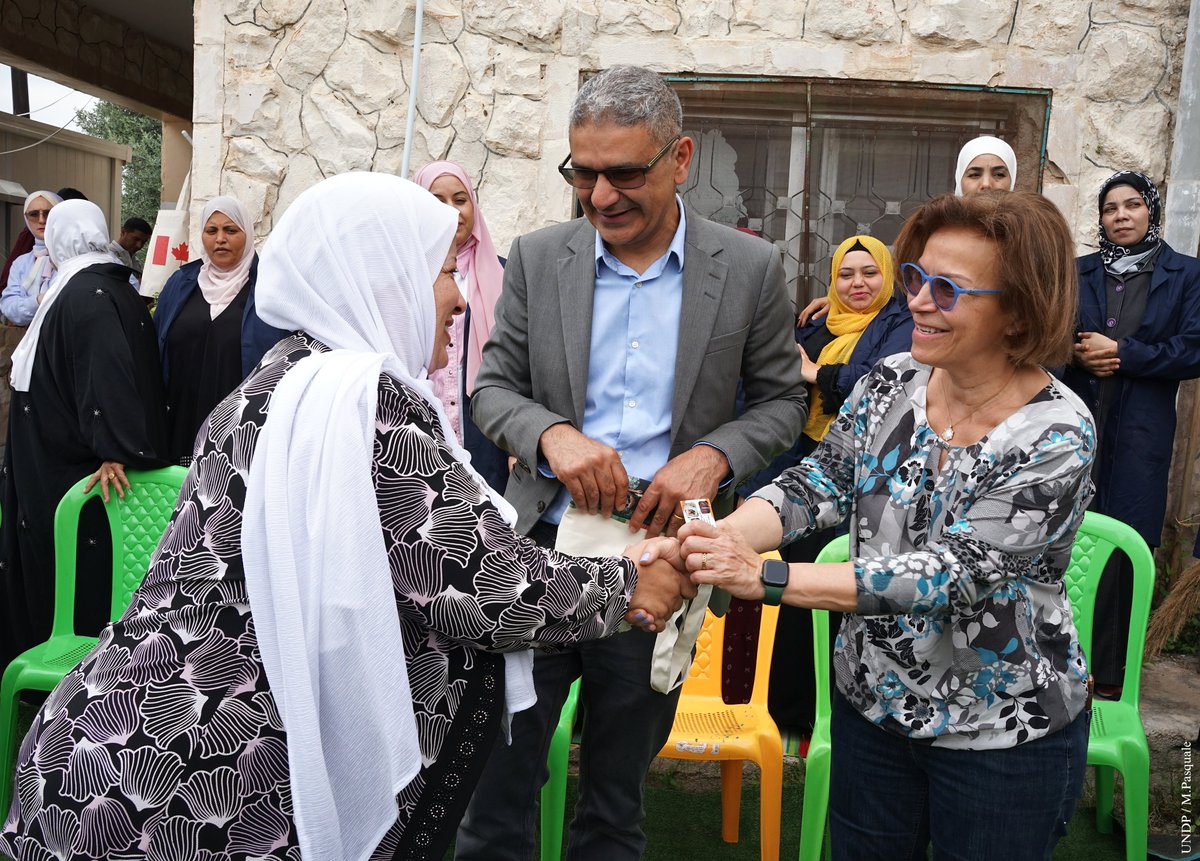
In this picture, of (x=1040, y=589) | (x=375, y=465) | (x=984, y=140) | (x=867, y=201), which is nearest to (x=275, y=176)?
(x=867, y=201)

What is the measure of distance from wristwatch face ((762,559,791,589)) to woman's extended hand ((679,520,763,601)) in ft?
0.08

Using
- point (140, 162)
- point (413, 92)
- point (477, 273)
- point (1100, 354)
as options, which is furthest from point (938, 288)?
point (140, 162)

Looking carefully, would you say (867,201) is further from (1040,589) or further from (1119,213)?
(1040,589)

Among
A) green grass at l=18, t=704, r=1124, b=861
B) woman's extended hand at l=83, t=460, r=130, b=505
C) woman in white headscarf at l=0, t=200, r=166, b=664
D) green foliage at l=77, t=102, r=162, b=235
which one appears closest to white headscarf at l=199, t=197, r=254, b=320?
woman in white headscarf at l=0, t=200, r=166, b=664

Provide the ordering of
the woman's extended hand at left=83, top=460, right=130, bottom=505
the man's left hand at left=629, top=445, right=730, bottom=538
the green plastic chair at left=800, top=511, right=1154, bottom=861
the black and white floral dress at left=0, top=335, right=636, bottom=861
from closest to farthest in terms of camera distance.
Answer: the black and white floral dress at left=0, top=335, right=636, bottom=861, the man's left hand at left=629, top=445, right=730, bottom=538, the green plastic chair at left=800, top=511, right=1154, bottom=861, the woman's extended hand at left=83, top=460, right=130, bottom=505

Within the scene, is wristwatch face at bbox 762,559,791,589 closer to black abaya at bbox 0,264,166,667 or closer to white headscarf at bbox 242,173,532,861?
white headscarf at bbox 242,173,532,861

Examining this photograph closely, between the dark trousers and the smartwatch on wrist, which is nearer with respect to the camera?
the smartwatch on wrist

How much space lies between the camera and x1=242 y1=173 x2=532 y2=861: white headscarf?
1.65m

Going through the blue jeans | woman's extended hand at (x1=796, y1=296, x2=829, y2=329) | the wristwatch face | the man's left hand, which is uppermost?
woman's extended hand at (x1=796, y1=296, x2=829, y2=329)

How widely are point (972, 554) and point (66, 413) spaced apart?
11.6ft

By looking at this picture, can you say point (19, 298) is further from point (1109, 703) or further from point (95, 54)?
point (1109, 703)

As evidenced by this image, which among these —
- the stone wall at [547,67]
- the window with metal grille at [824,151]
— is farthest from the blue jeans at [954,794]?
the stone wall at [547,67]

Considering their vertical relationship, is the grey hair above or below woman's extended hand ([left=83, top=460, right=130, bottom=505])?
above

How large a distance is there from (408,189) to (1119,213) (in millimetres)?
→ 3418
